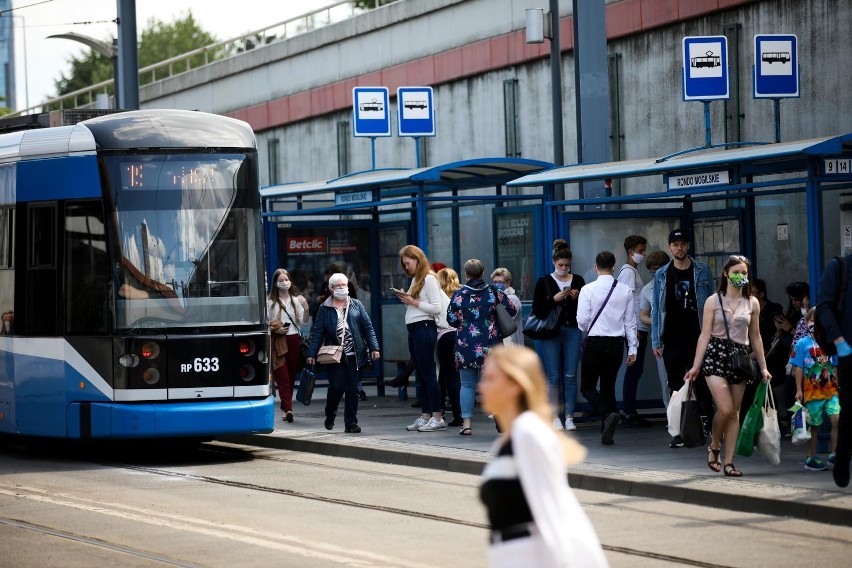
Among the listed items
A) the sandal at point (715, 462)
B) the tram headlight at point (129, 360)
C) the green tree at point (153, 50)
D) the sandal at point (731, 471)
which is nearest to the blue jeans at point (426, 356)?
the tram headlight at point (129, 360)

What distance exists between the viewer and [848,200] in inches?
568

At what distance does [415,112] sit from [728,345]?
1121 centimetres

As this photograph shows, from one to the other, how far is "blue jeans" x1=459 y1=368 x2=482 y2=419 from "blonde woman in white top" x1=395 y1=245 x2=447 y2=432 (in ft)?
1.36

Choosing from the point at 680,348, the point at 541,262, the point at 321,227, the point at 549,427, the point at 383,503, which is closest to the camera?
the point at 549,427

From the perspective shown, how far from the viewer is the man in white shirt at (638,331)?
15.3m

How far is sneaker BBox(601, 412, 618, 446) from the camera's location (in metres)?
14.1

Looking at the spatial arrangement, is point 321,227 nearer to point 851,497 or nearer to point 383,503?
point 383,503

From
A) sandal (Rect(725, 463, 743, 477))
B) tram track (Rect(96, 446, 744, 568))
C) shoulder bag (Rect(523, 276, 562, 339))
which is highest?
shoulder bag (Rect(523, 276, 562, 339))

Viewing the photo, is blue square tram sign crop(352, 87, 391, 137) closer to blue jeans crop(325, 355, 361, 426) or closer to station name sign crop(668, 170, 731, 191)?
blue jeans crop(325, 355, 361, 426)

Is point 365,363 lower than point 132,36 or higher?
lower

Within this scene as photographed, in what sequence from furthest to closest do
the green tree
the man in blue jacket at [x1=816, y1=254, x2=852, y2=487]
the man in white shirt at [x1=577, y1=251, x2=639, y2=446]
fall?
1. the green tree
2. the man in white shirt at [x1=577, y1=251, x2=639, y2=446]
3. the man in blue jacket at [x1=816, y1=254, x2=852, y2=487]

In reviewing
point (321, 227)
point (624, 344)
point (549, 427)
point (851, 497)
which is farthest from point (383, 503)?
point (321, 227)

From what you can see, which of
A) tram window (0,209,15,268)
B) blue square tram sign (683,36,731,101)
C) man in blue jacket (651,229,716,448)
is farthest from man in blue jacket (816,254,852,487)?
tram window (0,209,15,268)

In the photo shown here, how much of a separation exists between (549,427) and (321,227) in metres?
16.0
